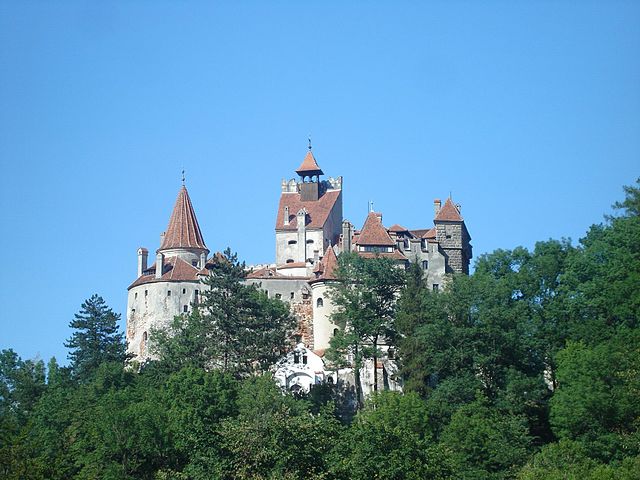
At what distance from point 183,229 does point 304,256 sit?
29.3 feet

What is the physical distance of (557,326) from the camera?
76812 mm

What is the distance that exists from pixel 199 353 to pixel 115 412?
12046 mm

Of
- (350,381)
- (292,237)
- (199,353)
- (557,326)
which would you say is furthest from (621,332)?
(292,237)

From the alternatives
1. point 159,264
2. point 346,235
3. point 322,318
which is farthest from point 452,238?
point 159,264

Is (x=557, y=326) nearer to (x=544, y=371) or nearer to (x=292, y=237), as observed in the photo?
(x=544, y=371)

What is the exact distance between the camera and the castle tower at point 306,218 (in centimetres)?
9644

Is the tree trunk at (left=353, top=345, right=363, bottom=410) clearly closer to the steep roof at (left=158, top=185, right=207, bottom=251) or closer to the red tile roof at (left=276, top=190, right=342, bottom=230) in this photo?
the red tile roof at (left=276, top=190, right=342, bottom=230)

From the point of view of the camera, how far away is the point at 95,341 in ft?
279

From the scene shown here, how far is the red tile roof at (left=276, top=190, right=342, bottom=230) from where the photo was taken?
3841 inches

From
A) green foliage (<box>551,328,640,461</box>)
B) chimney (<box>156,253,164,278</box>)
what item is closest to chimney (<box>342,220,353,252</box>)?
chimney (<box>156,253,164,278</box>)

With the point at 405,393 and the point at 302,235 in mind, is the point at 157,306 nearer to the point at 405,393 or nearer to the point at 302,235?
the point at 302,235

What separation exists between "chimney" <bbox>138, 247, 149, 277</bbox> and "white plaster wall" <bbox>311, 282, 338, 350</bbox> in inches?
619

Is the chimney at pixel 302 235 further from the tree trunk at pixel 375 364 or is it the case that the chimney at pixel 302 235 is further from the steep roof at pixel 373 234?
the tree trunk at pixel 375 364

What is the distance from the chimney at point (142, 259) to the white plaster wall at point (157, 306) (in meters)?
3.06
